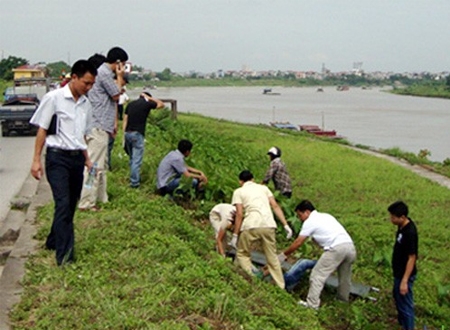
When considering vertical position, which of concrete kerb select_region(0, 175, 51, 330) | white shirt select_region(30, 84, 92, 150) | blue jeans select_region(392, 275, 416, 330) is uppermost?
white shirt select_region(30, 84, 92, 150)

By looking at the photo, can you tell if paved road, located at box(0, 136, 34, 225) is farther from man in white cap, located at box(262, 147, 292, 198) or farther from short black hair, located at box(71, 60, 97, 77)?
man in white cap, located at box(262, 147, 292, 198)

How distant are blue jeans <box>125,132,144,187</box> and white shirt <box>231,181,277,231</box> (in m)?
2.47

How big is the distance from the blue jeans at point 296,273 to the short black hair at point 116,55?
10.4ft

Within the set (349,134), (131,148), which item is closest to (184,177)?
(131,148)

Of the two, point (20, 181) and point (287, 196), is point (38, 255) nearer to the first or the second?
point (287, 196)

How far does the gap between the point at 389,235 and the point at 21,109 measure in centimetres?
1470

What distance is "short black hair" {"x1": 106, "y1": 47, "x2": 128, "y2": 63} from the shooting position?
8148mm

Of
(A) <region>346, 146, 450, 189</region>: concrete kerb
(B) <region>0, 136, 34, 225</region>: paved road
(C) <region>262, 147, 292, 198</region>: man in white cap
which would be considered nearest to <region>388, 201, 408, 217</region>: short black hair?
(C) <region>262, 147, 292, 198</region>: man in white cap

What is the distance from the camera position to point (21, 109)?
2233cm

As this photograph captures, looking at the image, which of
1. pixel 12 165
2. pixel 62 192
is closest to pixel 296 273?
pixel 62 192

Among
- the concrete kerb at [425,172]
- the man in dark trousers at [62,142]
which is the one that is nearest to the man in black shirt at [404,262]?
the man in dark trousers at [62,142]

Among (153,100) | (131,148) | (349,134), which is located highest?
(153,100)

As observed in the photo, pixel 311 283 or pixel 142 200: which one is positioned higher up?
pixel 142 200

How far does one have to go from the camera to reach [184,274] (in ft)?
17.7
